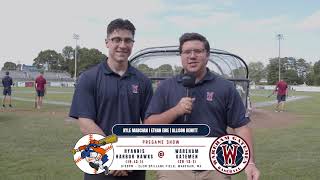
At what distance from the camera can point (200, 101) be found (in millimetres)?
3650

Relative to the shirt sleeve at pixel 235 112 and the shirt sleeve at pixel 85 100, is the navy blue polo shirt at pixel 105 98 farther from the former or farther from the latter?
the shirt sleeve at pixel 235 112

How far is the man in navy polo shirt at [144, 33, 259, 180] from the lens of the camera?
3588 mm

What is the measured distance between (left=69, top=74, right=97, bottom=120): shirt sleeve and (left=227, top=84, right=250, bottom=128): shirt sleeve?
1139 millimetres

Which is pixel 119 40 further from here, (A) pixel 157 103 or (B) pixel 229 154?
(B) pixel 229 154

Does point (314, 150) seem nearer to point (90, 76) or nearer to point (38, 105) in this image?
point (90, 76)

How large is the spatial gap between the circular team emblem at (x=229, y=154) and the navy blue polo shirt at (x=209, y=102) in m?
0.33

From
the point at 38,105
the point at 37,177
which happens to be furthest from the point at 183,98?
the point at 38,105

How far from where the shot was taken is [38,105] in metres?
23.2

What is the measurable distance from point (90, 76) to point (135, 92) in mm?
413

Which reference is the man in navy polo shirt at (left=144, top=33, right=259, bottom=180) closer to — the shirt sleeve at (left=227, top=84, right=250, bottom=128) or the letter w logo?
the shirt sleeve at (left=227, top=84, right=250, bottom=128)

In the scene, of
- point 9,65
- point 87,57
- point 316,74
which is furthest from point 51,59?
point 316,74

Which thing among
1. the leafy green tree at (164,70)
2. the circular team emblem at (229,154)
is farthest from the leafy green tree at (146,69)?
the circular team emblem at (229,154)

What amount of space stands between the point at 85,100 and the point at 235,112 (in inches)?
49.8

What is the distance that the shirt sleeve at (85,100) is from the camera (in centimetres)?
372
